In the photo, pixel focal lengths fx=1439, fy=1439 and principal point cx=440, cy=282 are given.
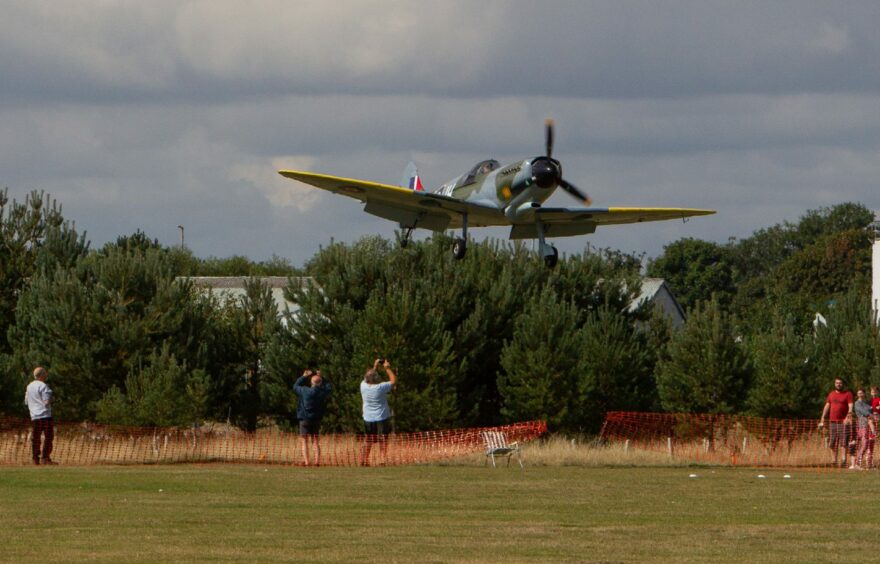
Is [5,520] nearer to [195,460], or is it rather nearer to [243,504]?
[243,504]

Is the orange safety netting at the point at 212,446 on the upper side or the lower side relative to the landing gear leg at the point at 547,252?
lower

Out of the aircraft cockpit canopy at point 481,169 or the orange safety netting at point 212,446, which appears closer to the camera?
the orange safety netting at point 212,446

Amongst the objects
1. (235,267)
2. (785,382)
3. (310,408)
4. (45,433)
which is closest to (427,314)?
(785,382)

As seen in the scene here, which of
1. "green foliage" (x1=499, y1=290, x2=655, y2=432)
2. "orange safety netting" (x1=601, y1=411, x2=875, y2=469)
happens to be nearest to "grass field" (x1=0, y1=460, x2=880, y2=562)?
"orange safety netting" (x1=601, y1=411, x2=875, y2=469)

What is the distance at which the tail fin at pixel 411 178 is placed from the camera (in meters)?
37.9

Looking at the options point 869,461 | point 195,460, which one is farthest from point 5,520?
point 869,461

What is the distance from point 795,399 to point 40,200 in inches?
875

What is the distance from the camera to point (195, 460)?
2522 centimetres

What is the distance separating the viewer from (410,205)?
31781 millimetres

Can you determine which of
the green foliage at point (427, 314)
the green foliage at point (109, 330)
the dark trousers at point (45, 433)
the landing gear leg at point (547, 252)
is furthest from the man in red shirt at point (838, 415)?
the green foliage at point (109, 330)

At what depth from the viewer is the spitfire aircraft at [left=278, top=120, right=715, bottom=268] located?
2948cm

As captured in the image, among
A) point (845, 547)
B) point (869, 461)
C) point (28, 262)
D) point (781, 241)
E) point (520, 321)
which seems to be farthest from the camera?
point (781, 241)

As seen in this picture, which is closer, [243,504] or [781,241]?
[243,504]

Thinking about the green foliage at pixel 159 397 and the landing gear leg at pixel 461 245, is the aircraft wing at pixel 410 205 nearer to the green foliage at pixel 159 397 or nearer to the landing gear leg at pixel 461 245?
the landing gear leg at pixel 461 245
